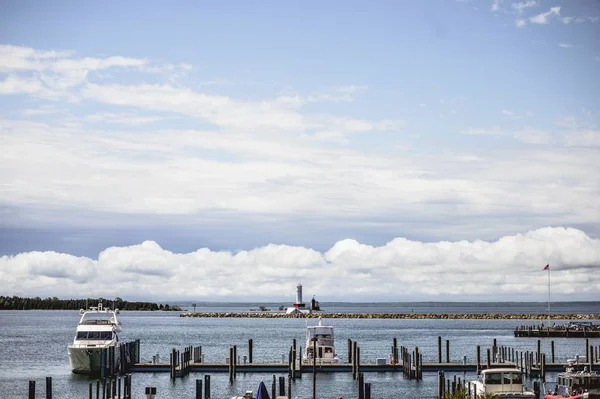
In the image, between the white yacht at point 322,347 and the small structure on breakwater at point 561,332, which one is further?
the small structure on breakwater at point 561,332

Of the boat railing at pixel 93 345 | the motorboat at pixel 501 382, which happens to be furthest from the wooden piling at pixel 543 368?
the boat railing at pixel 93 345

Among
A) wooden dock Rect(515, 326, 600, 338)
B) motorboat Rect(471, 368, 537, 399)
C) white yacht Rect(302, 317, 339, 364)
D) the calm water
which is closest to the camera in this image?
motorboat Rect(471, 368, 537, 399)

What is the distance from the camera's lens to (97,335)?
67.6m

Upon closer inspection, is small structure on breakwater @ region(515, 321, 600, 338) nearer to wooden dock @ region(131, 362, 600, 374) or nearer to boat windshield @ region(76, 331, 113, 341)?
wooden dock @ region(131, 362, 600, 374)

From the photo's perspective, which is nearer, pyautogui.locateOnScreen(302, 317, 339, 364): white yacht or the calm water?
the calm water

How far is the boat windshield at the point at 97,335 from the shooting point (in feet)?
221

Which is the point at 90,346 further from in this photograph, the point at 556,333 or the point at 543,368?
the point at 556,333

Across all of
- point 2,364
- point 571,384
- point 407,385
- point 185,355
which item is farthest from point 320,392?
point 2,364

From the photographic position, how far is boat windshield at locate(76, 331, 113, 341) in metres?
67.5

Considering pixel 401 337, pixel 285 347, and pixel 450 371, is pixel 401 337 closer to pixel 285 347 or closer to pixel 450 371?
pixel 285 347

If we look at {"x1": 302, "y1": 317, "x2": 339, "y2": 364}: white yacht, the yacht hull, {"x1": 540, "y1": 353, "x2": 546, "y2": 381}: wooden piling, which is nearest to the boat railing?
the yacht hull

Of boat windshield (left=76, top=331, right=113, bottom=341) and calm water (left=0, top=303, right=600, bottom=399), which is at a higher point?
boat windshield (left=76, top=331, right=113, bottom=341)

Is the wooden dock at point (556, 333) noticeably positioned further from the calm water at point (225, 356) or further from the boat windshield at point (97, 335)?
the boat windshield at point (97, 335)

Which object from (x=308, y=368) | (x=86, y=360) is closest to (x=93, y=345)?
(x=86, y=360)
